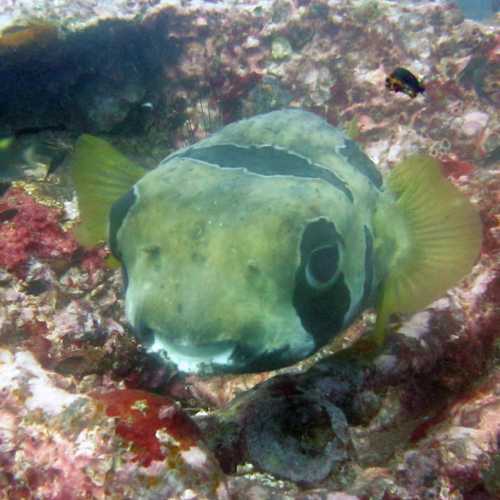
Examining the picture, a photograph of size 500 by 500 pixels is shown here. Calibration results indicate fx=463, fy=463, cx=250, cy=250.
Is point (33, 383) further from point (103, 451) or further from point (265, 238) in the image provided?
point (265, 238)

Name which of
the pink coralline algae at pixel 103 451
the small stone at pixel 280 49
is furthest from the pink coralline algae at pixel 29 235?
the small stone at pixel 280 49

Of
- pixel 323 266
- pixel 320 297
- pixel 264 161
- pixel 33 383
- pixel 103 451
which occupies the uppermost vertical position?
pixel 264 161

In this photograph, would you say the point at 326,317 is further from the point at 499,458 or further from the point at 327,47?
the point at 327,47

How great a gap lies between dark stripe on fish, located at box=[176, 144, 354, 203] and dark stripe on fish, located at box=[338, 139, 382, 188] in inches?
24.8

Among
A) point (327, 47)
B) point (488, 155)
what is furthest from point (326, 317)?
point (327, 47)

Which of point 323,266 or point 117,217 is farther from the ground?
point 323,266

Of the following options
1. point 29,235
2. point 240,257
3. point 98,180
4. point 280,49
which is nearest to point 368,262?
point 240,257

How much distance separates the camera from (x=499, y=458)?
2531 millimetres

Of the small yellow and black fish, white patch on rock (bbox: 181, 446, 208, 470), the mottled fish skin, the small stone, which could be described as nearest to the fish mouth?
the mottled fish skin

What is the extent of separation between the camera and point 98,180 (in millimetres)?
3559

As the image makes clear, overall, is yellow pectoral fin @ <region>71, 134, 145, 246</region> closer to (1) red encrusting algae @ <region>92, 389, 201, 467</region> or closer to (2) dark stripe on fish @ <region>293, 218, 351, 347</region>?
(1) red encrusting algae @ <region>92, 389, 201, 467</region>

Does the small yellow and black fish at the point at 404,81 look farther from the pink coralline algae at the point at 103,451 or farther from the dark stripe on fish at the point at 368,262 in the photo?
the pink coralline algae at the point at 103,451

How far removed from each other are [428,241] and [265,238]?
1838mm

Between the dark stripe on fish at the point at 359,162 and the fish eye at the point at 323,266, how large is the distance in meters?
1.33
